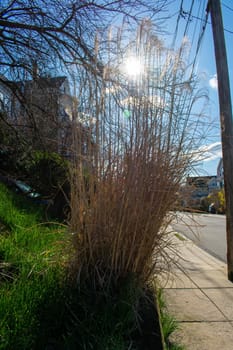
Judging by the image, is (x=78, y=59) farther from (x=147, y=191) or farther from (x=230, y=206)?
(x=230, y=206)

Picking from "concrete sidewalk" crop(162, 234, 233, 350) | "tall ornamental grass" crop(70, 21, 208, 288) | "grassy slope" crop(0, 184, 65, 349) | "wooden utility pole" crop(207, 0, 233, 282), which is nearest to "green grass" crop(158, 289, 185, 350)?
"concrete sidewalk" crop(162, 234, 233, 350)

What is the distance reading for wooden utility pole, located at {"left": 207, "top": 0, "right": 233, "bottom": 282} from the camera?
3.42 meters

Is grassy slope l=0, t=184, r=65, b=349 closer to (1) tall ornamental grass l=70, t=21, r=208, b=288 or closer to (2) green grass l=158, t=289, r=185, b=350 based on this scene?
(1) tall ornamental grass l=70, t=21, r=208, b=288

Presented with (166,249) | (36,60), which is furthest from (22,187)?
(166,249)

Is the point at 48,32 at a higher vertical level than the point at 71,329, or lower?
higher

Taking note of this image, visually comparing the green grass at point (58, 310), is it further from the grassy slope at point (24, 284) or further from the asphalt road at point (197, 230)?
the asphalt road at point (197, 230)

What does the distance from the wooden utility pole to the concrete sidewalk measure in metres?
0.43

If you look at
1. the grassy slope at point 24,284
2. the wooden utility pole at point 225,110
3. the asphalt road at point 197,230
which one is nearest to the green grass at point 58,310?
the grassy slope at point 24,284

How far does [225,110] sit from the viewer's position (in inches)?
138

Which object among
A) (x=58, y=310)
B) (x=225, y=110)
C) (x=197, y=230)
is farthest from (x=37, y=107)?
(x=58, y=310)

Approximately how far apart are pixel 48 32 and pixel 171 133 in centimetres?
229

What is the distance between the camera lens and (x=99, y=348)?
1191mm

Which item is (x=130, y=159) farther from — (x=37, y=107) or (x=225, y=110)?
(x=37, y=107)

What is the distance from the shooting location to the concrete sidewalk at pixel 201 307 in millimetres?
1718
